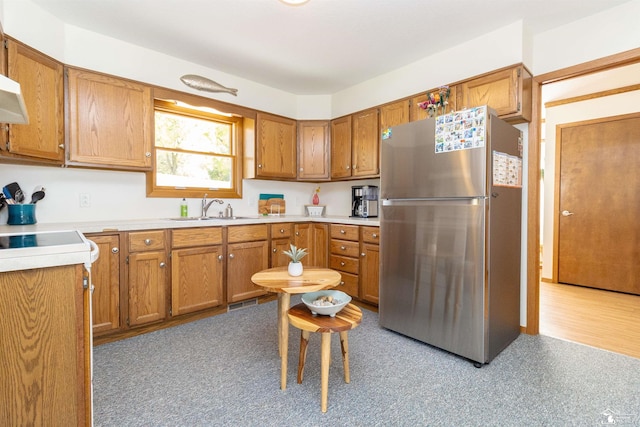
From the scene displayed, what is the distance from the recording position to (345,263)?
127 inches

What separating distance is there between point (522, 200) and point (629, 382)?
134 cm

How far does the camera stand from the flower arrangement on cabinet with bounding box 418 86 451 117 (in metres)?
2.56

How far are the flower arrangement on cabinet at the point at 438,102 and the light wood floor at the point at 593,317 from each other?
82.3 inches

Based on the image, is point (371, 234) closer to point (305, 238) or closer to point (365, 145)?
point (305, 238)

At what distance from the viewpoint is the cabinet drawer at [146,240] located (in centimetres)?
240

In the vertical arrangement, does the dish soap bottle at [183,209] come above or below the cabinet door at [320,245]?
above

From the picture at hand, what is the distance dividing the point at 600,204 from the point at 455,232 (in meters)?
2.96

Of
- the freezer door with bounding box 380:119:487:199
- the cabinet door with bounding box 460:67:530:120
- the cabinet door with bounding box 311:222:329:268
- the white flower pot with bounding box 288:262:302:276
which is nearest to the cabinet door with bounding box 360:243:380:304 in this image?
the cabinet door with bounding box 311:222:329:268

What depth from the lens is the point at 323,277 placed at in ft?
6.17

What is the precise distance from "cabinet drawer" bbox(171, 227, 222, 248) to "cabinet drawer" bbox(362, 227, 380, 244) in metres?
1.41

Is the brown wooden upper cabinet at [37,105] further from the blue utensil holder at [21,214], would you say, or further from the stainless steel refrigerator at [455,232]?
the stainless steel refrigerator at [455,232]

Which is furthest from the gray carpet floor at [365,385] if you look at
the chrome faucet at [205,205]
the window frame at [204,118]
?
the window frame at [204,118]

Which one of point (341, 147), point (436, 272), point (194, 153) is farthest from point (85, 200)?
point (436, 272)

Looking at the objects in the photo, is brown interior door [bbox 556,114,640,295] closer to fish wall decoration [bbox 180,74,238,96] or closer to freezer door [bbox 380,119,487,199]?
freezer door [bbox 380,119,487,199]
